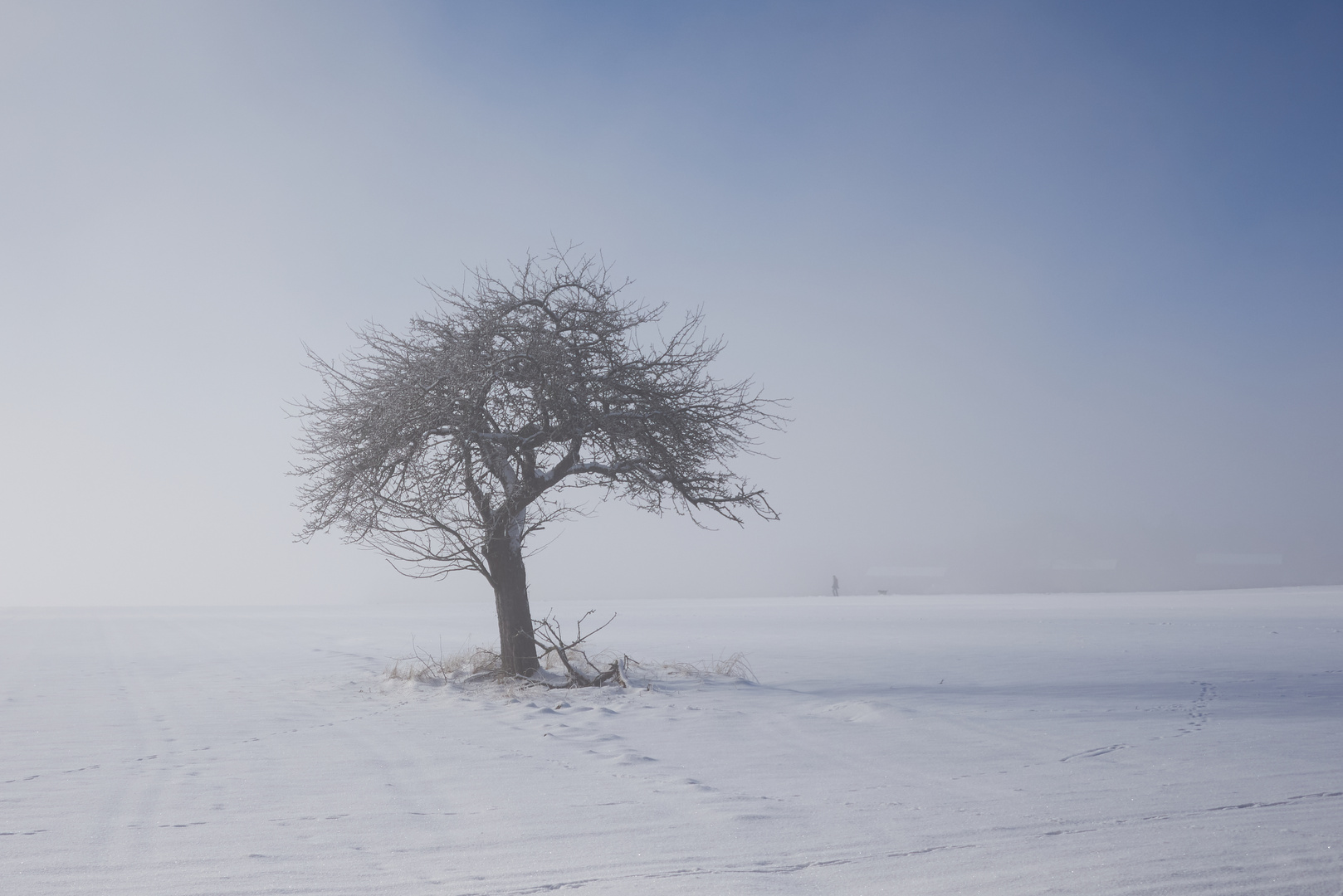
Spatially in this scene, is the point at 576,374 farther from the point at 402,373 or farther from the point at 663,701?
the point at 663,701

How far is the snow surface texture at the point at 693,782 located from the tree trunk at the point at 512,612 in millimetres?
874

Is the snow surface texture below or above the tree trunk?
below

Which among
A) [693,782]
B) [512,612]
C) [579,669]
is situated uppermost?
[512,612]

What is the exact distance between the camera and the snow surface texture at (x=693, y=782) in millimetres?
3928

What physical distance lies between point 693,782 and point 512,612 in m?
6.36

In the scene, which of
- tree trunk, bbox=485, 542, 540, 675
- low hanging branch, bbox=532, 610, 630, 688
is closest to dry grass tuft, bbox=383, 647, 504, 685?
tree trunk, bbox=485, 542, 540, 675

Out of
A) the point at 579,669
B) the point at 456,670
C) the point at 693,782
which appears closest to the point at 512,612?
the point at 579,669

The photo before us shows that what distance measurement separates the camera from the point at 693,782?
5.83 meters

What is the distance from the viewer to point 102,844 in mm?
4453

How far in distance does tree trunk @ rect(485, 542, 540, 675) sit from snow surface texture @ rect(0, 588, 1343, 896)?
87 cm

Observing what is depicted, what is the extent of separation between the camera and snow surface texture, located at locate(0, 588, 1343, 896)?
12.9 feet

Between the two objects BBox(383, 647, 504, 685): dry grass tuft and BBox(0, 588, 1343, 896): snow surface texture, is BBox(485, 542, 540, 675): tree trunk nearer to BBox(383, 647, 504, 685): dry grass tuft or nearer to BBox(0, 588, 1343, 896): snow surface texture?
BBox(383, 647, 504, 685): dry grass tuft

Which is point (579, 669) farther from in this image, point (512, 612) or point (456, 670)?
point (456, 670)

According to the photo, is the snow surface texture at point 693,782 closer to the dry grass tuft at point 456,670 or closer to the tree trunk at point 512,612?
the dry grass tuft at point 456,670
